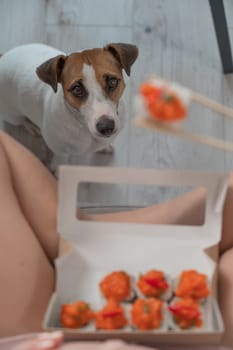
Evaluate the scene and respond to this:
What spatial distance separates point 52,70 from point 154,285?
2.20 feet

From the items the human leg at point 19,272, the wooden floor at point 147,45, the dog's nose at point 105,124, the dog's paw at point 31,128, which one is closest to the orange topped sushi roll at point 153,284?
the human leg at point 19,272

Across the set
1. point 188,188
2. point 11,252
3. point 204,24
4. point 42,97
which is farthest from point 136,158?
point 11,252

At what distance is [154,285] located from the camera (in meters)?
0.79

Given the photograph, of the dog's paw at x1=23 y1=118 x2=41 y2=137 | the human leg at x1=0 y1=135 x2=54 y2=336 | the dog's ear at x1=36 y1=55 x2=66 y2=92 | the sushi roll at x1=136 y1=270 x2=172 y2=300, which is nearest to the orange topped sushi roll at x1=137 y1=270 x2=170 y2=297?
the sushi roll at x1=136 y1=270 x2=172 y2=300

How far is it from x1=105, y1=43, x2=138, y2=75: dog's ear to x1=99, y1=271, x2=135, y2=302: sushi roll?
0.66 m

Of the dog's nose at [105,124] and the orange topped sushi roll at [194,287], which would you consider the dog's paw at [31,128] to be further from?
the orange topped sushi roll at [194,287]

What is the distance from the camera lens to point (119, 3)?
186 centimetres

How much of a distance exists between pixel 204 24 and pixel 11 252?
126cm

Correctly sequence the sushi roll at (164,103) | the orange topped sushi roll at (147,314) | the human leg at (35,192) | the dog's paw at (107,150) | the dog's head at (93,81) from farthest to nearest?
the dog's paw at (107,150) < the dog's head at (93,81) < the human leg at (35,192) < the orange topped sushi roll at (147,314) < the sushi roll at (164,103)

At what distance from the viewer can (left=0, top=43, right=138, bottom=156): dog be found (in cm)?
126

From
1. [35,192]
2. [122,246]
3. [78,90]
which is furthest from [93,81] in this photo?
[122,246]

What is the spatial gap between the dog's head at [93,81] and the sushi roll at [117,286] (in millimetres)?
532

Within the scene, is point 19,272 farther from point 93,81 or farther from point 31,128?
point 31,128

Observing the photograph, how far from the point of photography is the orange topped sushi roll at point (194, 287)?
78 cm
